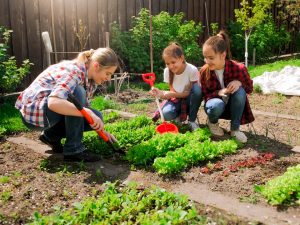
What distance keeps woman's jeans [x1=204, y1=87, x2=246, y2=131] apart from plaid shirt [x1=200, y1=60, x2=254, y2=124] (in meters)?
0.12

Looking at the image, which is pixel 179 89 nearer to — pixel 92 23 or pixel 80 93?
pixel 80 93

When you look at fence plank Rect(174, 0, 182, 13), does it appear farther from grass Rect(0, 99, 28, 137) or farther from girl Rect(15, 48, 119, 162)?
girl Rect(15, 48, 119, 162)

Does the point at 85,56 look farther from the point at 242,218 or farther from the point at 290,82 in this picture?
the point at 290,82

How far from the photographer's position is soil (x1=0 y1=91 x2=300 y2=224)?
2752 mm

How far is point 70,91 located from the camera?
3449mm

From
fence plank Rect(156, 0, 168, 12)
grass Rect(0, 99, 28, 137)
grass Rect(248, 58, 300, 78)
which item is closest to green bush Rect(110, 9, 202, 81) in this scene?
fence plank Rect(156, 0, 168, 12)

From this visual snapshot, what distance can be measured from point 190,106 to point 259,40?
7140 millimetres

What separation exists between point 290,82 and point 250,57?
4846 mm

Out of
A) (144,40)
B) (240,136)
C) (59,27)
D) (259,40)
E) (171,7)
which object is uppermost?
(171,7)

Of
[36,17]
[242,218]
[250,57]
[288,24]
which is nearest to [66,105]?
[242,218]

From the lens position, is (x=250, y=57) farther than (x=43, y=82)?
Yes

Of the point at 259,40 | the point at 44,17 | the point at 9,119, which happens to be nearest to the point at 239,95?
the point at 9,119

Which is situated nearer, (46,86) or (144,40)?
(46,86)

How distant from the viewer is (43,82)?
3627 mm
